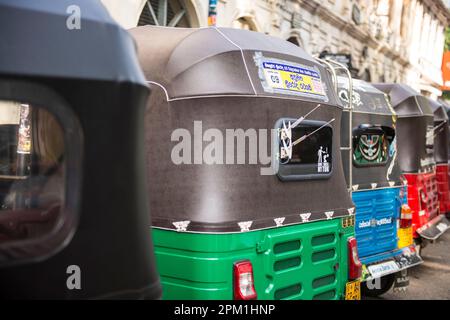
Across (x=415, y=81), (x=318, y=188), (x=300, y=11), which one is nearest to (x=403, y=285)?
(x=318, y=188)

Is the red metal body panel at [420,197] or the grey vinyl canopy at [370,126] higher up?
the grey vinyl canopy at [370,126]

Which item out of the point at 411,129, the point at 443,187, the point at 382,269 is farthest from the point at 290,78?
the point at 443,187

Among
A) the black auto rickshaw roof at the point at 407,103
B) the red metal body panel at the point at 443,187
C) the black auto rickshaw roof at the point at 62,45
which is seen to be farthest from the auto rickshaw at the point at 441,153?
the black auto rickshaw roof at the point at 62,45

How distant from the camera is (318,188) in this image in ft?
15.3

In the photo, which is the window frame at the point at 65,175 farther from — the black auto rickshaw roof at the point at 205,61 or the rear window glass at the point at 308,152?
the rear window glass at the point at 308,152

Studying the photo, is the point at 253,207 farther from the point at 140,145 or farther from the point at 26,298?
the point at 26,298

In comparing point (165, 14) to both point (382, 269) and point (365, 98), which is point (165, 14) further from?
point (382, 269)

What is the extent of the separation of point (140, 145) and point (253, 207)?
1.74 m

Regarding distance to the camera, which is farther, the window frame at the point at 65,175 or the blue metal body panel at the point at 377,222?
the blue metal body panel at the point at 377,222

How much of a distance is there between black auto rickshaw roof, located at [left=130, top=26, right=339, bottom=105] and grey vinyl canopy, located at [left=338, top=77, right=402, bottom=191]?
1.82 m

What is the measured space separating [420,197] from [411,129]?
43.7 inches

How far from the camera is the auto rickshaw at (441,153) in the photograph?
34.9 ft

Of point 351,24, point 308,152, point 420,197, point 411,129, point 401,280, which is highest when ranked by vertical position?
point 351,24

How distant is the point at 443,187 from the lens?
10711 mm
